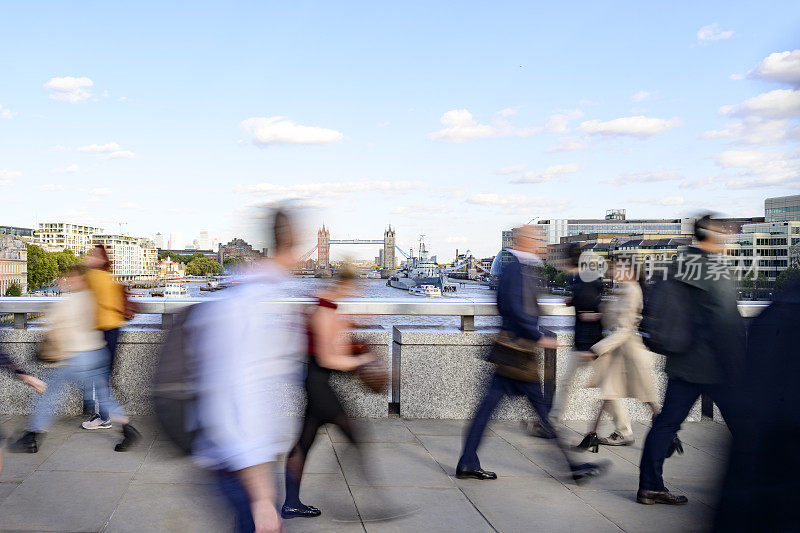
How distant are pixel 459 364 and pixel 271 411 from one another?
14.1ft

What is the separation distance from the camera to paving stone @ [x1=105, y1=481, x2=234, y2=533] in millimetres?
3996

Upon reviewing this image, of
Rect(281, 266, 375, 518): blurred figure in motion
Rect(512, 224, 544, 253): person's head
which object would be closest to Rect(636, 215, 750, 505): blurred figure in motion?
Rect(512, 224, 544, 253): person's head

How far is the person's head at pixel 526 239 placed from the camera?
16.6ft

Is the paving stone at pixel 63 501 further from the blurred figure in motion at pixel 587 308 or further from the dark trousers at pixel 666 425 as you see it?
the blurred figure in motion at pixel 587 308

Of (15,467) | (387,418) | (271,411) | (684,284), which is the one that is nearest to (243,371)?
(271,411)

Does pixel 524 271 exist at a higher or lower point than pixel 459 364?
higher

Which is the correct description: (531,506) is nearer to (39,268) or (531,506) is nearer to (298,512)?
(298,512)

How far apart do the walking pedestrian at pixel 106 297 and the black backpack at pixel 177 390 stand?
136 inches

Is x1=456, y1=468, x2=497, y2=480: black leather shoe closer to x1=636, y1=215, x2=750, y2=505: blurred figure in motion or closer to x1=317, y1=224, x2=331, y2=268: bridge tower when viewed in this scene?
x1=636, y1=215, x2=750, y2=505: blurred figure in motion

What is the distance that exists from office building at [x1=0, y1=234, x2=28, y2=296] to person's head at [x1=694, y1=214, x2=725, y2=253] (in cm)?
13885

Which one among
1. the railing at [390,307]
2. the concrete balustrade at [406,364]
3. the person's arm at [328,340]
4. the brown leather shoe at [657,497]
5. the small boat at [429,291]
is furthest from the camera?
the small boat at [429,291]

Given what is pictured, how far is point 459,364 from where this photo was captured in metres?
6.70

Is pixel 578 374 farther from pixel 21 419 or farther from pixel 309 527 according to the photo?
pixel 21 419

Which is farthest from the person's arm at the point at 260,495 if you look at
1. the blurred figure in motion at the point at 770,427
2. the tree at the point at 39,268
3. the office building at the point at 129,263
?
the tree at the point at 39,268
